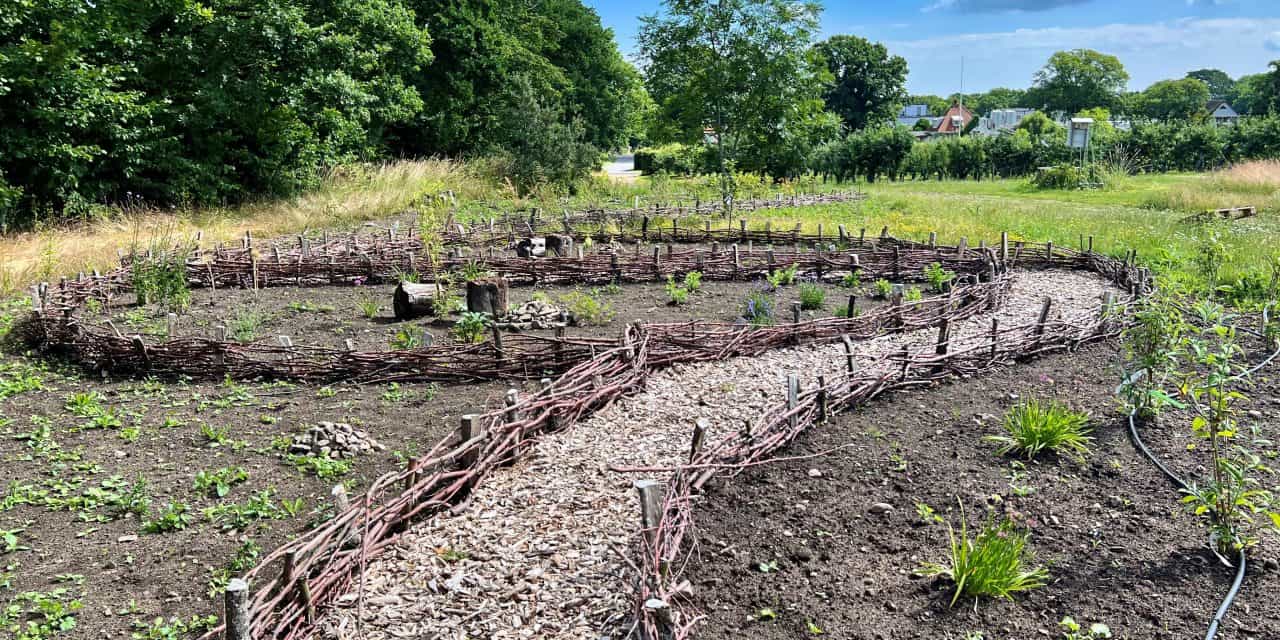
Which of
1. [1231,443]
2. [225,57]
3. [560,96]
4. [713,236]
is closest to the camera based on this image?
[1231,443]

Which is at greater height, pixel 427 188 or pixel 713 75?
pixel 713 75

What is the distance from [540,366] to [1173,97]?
119969mm

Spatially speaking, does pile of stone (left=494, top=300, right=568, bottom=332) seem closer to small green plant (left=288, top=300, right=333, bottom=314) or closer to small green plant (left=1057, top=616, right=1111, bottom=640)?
small green plant (left=288, top=300, right=333, bottom=314)

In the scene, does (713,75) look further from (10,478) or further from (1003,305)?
(10,478)

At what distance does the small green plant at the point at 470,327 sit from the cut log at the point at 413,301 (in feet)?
3.90

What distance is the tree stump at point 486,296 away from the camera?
783 centimetres

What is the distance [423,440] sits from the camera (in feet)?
16.9

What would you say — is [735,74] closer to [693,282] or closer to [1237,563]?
[693,282]

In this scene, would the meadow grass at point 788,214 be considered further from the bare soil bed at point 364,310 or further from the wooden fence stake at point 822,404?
the wooden fence stake at point 822,404

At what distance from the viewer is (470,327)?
7.07m

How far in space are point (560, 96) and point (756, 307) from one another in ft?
85.2

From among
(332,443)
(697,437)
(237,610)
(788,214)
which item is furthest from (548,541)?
(788,214)

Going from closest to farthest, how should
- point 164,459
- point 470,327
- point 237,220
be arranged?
point 164,459
point 470,327
point 237,220

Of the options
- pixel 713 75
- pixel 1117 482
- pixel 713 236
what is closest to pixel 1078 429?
pixel 1117 482
